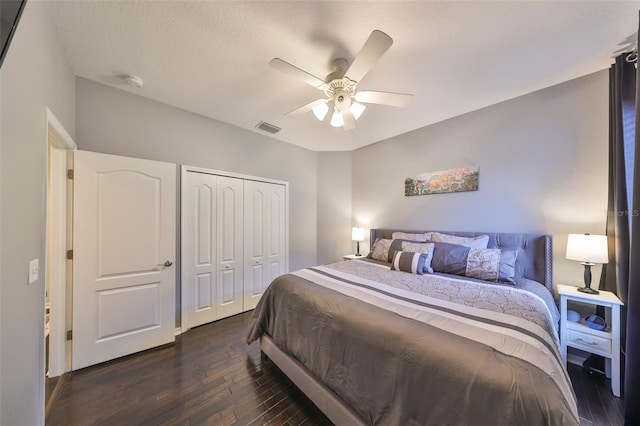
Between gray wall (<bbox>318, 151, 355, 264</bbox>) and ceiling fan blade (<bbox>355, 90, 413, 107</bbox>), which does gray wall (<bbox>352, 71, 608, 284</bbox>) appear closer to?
gray wall (<bbox>318, 151, 355, 264</bbox>)

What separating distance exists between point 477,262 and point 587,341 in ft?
3.03

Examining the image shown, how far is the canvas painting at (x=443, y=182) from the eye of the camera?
2887mm

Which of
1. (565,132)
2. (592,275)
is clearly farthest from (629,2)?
(592,275)

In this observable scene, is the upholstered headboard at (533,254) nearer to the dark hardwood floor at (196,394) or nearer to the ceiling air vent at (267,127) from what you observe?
the dark hardwood floor at (196,394)

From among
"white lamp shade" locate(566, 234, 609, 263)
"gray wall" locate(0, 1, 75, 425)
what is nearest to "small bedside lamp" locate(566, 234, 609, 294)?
"white lamp shade" locate(566, 234, 609, 263)

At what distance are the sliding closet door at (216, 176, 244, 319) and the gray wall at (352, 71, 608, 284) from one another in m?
2.60

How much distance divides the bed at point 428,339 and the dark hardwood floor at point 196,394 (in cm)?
18

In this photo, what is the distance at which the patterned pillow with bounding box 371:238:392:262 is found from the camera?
3133 mm

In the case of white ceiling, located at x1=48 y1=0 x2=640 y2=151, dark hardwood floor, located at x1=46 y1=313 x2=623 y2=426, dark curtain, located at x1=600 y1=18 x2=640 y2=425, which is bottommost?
dark hardwood floor, located at x1=46 y1=313 x2=623 y2=426

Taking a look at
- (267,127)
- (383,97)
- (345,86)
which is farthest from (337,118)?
(267,127)

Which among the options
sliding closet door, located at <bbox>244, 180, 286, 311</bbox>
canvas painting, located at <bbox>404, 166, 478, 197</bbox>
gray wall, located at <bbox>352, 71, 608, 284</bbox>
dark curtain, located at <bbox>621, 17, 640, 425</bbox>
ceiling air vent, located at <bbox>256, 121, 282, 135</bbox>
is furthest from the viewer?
sliding closet door, located at <bbox>244, 180, 286, 311</bbox>

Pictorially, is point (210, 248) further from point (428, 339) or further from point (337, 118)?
point (428, 339)

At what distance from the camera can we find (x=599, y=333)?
5.85 ft

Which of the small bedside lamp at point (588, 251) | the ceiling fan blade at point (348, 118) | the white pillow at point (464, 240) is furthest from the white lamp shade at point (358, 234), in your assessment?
the small bedside lamp at point (588, 251)
